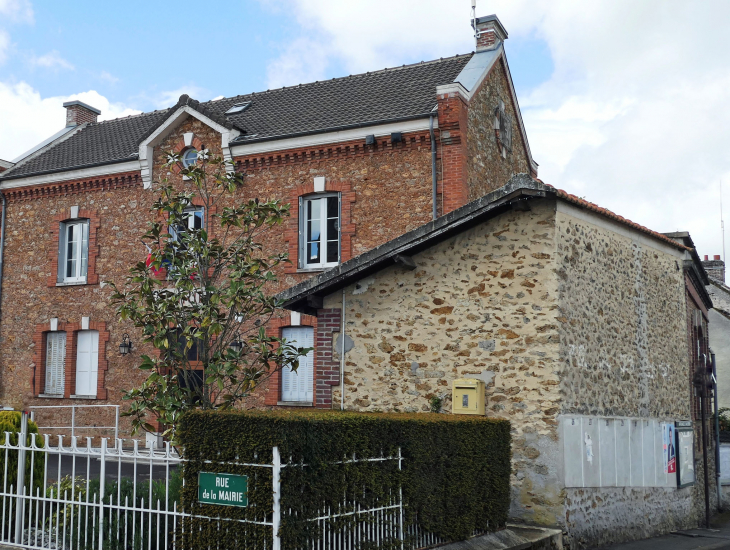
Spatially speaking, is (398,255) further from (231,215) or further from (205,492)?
(205,492)

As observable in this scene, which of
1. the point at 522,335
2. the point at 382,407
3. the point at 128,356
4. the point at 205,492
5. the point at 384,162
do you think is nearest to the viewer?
the point at 205,492

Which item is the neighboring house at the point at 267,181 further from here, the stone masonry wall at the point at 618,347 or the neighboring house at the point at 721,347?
the neighboring house at the point at 721,347

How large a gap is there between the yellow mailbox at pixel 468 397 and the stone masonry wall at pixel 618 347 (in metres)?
1.00

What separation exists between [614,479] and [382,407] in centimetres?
334

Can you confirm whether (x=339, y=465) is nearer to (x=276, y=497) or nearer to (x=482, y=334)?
(x=276, y=497)

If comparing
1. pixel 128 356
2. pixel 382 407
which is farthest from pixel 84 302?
pixel 382 407

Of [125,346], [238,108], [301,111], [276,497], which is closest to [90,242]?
[125,346]

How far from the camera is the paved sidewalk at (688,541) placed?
10.6 metres

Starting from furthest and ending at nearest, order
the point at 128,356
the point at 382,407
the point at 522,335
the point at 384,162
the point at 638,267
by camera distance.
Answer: the point at 128,356, the point at 384,162, the point at 638,267, the point at 382,407, the point at 522,335

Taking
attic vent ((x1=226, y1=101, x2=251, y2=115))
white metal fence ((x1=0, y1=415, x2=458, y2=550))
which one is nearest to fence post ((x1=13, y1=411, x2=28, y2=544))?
white metal fence ((x1=0, y1=415, x2=458, y2=550))

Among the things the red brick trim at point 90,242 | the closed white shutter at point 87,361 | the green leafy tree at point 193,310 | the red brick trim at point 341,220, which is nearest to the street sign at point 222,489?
the green leafy tree at point 193,310

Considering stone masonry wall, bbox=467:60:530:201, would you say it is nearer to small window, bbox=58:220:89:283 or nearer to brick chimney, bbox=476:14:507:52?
brick chimney, bbox=476:14:507:52

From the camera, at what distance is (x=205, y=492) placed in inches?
249

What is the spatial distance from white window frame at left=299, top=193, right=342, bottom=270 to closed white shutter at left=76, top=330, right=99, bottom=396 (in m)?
6.08
